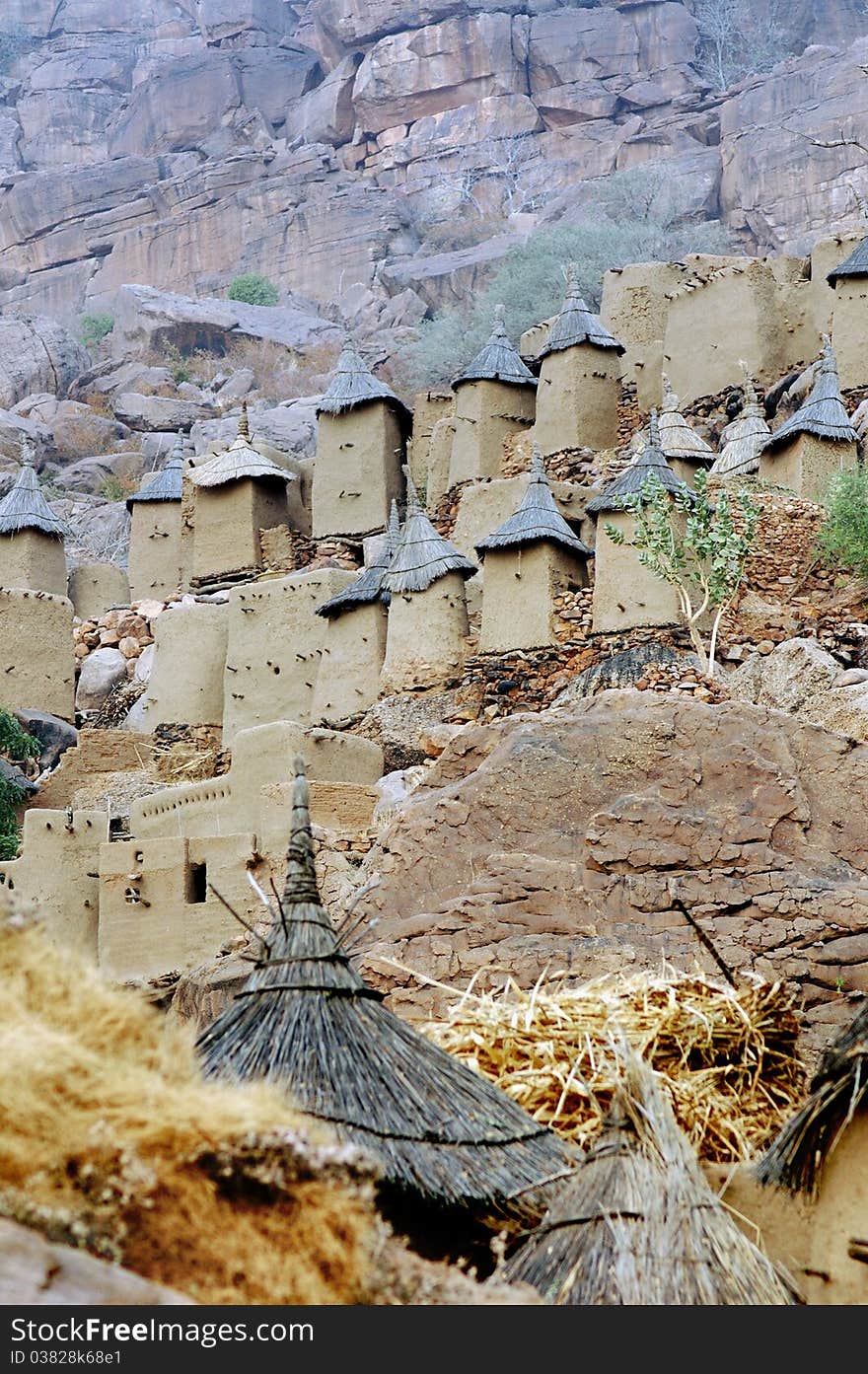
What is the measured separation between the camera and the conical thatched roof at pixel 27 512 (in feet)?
106

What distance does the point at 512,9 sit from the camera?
2805 inches

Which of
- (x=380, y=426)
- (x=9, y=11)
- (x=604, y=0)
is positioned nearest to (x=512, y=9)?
(x=604, y=0)

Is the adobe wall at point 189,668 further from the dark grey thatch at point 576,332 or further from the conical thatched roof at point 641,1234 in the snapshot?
the conical thatched roof at point 641,1234

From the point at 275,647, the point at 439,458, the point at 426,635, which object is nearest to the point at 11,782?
the point at 275,647

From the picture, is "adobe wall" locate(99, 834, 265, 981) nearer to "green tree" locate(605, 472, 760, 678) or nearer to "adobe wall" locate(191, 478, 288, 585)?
"green tree" locate(605, 472, 760, 678)

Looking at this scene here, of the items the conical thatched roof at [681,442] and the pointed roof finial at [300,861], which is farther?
the conical thatched roof at [681,442]

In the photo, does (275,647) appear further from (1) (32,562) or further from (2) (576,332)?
(1) (32,562)

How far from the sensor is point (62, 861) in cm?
2108

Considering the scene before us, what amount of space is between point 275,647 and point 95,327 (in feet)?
132

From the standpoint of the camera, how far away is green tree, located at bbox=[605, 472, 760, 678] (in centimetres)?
2244

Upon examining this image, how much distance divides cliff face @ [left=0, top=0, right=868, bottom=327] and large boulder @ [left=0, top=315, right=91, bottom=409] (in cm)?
871

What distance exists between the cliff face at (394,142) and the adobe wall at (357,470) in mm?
28096

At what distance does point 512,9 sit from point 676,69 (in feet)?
21.1

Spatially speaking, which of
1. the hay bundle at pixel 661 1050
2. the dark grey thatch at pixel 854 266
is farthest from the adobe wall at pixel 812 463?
the hay bundle at pixel 661 1050
